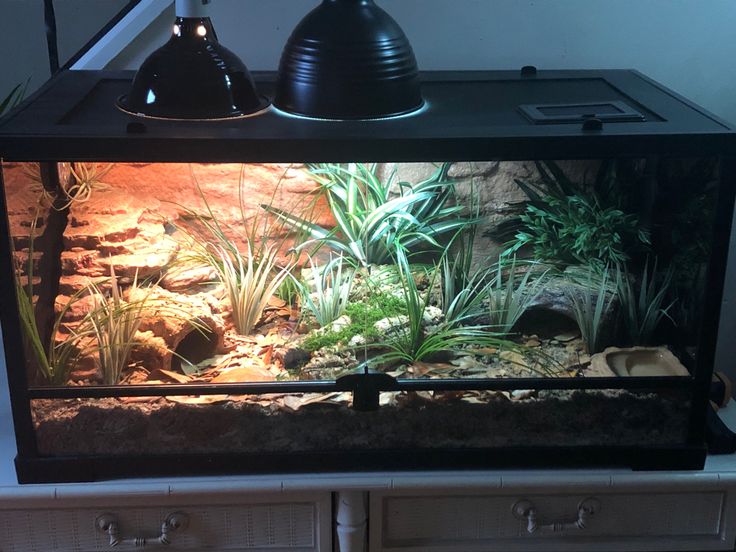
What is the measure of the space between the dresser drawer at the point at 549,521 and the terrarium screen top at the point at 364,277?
0.18 meters

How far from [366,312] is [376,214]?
15 cm

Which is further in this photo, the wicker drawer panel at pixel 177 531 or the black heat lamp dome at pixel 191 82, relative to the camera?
the wicker drawer panel at pixel 177 531

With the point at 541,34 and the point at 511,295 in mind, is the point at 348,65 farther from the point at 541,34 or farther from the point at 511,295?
the point at 541,34

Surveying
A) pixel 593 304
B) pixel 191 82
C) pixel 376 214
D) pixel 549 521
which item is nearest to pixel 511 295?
pixel 593 304

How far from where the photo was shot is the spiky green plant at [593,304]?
1.26 metres

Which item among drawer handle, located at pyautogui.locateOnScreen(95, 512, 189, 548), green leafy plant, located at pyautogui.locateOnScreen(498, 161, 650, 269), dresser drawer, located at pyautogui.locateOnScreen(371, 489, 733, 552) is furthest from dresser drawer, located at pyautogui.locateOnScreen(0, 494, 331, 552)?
green leafy plant, located at pyautogui.locateOnScreen(498, 161, 650, 269)

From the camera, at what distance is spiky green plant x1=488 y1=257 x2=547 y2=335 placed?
4.07 ft

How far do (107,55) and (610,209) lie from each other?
89 cm

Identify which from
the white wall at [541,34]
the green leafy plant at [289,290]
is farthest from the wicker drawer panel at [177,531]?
the white wall at [541,34]

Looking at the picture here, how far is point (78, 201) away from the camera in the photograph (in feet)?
3.78

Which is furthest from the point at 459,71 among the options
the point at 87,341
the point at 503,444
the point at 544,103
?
the point at 87,341

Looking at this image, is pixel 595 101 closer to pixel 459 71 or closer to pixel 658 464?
pixel 459 71

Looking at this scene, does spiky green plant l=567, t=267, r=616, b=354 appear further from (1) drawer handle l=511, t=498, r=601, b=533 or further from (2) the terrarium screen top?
(1) drawer handle l=511, t=498, r=601, b=533

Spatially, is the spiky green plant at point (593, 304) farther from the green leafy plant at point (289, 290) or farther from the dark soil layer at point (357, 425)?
the green leafy plant at point (289, 290)
